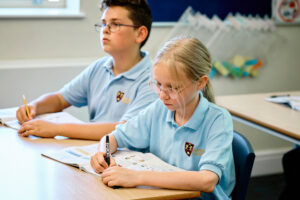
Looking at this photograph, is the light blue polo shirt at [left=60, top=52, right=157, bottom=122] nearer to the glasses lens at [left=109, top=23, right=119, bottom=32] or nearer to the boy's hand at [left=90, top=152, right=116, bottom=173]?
the glasses lens at [left=109, top=23, right=119, bottom=32]

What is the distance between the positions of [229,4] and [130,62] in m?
1.39

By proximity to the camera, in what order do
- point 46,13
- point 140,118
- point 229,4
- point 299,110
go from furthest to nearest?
1. point 229,4
2. point 46,13
3. point 299,110
4. point 140,118

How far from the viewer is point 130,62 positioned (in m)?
2.24

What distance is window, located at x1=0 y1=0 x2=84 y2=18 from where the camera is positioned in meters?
2.79

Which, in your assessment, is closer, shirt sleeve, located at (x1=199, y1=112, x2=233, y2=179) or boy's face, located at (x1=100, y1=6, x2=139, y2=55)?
shirt sleeve, located at (x1=199, y1=112, x2=233, y2=179)

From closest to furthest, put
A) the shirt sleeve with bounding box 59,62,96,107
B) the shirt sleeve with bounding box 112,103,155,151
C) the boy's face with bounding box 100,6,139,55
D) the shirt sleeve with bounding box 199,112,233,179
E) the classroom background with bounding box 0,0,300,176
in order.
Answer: the shirt sleeve with bounding box 199,112,233,179
the shirt sleeve with bounding box 112,103,155,151
the boy's face with bounding box 100,6,139,55
the shirt sleeve with bounding box 59,62,96,107
the classroom background with bounding box 0,0,300,176

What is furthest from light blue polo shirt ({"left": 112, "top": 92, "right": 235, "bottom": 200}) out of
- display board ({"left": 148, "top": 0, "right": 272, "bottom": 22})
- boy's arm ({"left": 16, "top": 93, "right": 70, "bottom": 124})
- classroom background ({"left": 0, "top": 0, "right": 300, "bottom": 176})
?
display board ({"left": 148, "top": 0, "right": 272, "bottom": 22})

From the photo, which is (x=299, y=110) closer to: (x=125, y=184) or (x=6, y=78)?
(x=125, y=184)

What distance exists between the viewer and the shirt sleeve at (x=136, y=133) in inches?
70.7

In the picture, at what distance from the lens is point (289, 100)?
8.57 feet

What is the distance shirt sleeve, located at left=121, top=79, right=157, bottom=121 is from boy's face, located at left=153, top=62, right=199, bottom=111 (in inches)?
17.4

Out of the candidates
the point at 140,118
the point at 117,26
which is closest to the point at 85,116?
the point at 117,26

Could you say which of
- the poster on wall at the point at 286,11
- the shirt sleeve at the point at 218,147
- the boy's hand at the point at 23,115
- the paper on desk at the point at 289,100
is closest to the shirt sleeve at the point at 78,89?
the boy's hand at the point at 23,115

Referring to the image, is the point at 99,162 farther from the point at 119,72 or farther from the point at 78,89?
the point at 78,89
